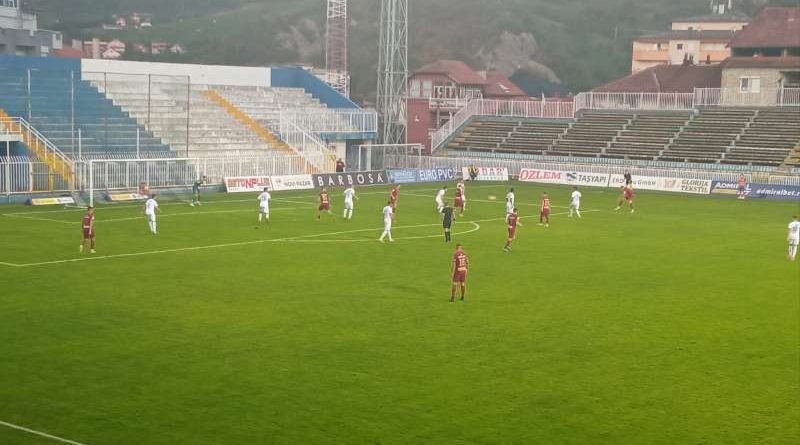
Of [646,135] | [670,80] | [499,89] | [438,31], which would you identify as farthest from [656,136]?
[438,31]

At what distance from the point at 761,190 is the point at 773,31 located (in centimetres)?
2874

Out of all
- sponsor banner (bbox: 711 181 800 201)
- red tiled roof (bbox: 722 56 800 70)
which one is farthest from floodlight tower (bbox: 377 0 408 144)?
red tiled roof (bbox: 722 56 800 70)

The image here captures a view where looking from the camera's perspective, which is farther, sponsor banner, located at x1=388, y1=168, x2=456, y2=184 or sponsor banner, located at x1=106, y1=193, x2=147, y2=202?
sponsor banner, located at x1=388, y1=168, x2=456, y2=184

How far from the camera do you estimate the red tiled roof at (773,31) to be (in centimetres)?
8094

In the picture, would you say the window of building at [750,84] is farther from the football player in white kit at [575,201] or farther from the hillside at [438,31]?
the hillside at [438,31]

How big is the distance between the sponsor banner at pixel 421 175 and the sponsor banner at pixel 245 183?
34.8 feet

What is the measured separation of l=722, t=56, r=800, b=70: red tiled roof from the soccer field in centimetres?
4368

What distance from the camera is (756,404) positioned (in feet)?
57.0

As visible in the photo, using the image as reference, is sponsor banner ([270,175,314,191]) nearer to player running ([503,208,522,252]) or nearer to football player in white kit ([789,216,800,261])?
player running ([503,208,522,252])

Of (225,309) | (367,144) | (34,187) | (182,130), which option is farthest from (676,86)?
(225,309)

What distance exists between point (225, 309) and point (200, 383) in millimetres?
6551

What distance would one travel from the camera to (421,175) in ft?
225

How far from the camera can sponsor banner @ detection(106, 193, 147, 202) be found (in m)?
50.5

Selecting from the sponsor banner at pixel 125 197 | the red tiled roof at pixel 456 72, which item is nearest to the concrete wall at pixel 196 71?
the sponsor banner at pixel 125 197
